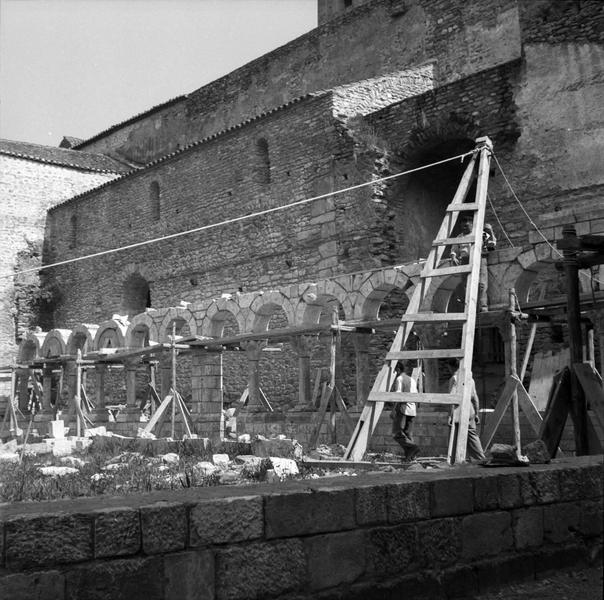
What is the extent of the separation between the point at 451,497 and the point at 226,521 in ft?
4.37

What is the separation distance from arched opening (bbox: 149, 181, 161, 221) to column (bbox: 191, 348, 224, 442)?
872 centimetres

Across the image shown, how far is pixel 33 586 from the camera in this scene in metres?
2.96

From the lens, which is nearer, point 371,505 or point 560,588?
point 371,505

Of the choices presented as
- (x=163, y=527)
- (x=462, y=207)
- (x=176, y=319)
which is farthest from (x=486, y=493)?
(x=176, y=319)

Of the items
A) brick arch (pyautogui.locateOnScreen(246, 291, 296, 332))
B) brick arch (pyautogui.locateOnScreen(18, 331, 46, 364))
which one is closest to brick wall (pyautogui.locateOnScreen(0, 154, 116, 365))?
brick arch (pyautogui.locateOnScreen(18, 331, 46, 364))

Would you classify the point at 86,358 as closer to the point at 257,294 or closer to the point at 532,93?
the point at 257,294

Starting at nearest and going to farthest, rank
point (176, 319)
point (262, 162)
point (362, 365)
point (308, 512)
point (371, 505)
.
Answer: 1. point (308, 512)
2. point (371, 505)
3. point (362, 365)
4. point (176, 319)
5. point (262, 162)

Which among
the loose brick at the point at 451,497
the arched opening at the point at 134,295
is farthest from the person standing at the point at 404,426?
the arched opening at the point at 134,295

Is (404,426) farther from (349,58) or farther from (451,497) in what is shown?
(349,58)

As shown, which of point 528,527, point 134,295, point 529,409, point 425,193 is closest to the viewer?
point 528,527

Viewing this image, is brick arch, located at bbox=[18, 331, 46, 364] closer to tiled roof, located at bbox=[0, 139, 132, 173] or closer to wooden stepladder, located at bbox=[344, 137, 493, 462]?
tiled roof, located at bbox=[0, 139, 132, 173]

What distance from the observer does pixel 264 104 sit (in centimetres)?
2503

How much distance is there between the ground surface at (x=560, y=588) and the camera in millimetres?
4137

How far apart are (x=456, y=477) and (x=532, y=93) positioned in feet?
38.1
